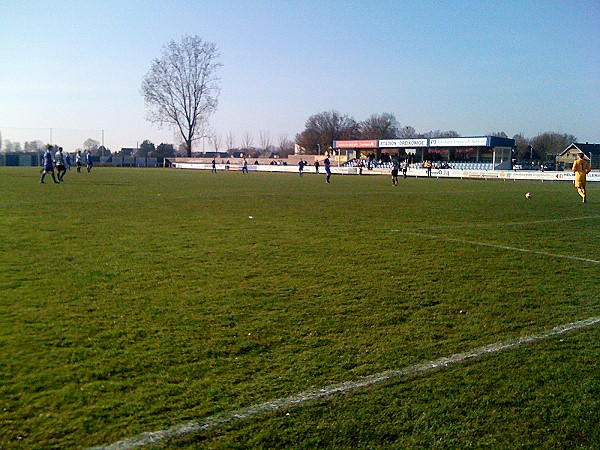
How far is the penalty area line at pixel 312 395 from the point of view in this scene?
3.26 meters

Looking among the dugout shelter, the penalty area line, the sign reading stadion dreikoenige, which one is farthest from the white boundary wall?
the penalty area line

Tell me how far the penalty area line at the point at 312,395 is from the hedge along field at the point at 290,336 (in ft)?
0.28

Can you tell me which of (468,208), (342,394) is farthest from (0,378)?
(468,208)

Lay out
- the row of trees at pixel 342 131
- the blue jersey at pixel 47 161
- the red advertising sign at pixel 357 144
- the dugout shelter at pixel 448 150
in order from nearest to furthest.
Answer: the blue jersey at pixel 47 161 → the dugout shelter at pixel 448 150 → the red advertising sign at pixel 357 144 → the row of trees at pixel 342 131

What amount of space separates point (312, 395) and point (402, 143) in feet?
273

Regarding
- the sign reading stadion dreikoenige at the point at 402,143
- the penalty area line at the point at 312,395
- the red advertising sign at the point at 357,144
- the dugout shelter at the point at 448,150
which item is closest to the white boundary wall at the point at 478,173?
the dugout shelter at the point at 448,150

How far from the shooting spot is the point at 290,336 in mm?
5109

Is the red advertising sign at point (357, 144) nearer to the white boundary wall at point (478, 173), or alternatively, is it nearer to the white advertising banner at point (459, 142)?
the white advertising banner at point (459, 142)

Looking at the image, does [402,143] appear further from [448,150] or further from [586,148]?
[586,148]

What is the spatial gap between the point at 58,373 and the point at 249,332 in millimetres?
1734

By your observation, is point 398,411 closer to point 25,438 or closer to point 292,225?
point 25,438

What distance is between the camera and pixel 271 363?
4.47 m

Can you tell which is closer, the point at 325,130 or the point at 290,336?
the point at 290,336

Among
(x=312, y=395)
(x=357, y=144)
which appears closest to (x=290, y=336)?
(x=312, y=395)
